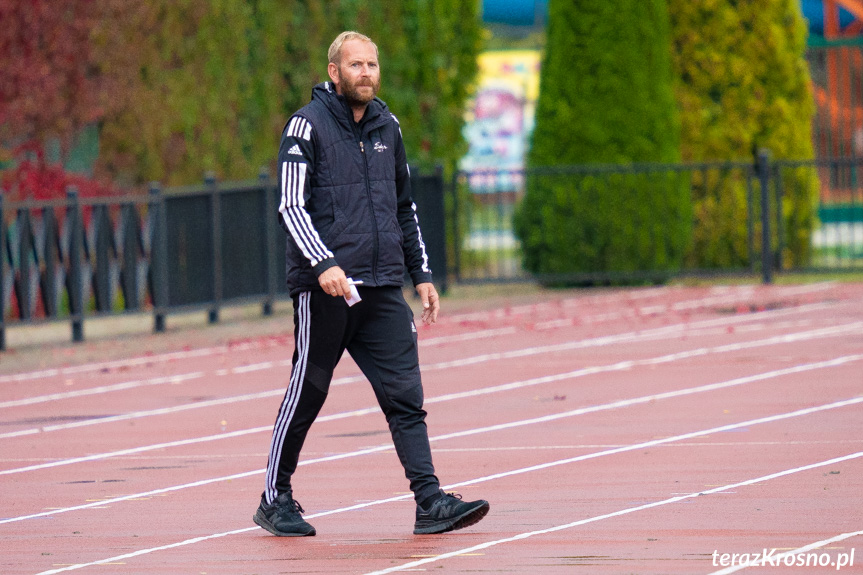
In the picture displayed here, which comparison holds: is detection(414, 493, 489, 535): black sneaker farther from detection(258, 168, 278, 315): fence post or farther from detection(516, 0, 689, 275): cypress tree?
detection(516, 0, 689, 275): cypress tree

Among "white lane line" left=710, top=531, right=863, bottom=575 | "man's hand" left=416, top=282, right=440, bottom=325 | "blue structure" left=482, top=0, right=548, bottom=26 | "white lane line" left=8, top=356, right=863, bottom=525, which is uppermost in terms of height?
"blue structure" left=482, top=0, right=548, bottom=26

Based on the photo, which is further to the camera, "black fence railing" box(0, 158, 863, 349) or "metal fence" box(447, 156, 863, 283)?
"metal fence" box(447, 156, 863, 283)

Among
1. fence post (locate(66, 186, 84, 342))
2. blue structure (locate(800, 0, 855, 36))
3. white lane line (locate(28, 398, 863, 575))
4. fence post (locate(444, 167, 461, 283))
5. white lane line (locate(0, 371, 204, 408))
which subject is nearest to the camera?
white lane line (locate(28, 398, 863, 575))

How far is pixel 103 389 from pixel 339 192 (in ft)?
19.4

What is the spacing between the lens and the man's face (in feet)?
20.5

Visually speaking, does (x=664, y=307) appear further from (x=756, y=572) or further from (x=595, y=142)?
(x=756, y=572)

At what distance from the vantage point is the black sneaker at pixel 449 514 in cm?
620

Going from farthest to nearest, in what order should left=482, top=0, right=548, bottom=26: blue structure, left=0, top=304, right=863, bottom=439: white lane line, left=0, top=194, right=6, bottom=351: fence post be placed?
left=482, top=0, right=548, bottom=26: blue structure
left=0, top=194, right=6, bottom=351: fence post
left=0, top=304, right=863, bottom=439: white lane line

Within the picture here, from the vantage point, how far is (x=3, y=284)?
14.2 metres

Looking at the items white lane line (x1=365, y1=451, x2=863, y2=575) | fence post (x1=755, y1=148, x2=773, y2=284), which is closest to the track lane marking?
white lane line (x1=365, y1=451, x2=863, y2=575)

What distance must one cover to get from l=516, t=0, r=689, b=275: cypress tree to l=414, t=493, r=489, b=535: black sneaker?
493 inches

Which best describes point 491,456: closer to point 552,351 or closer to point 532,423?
point 532,423

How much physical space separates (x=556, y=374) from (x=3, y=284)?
5.44 m

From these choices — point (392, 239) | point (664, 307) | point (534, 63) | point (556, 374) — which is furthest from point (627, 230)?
point (534, 63)
